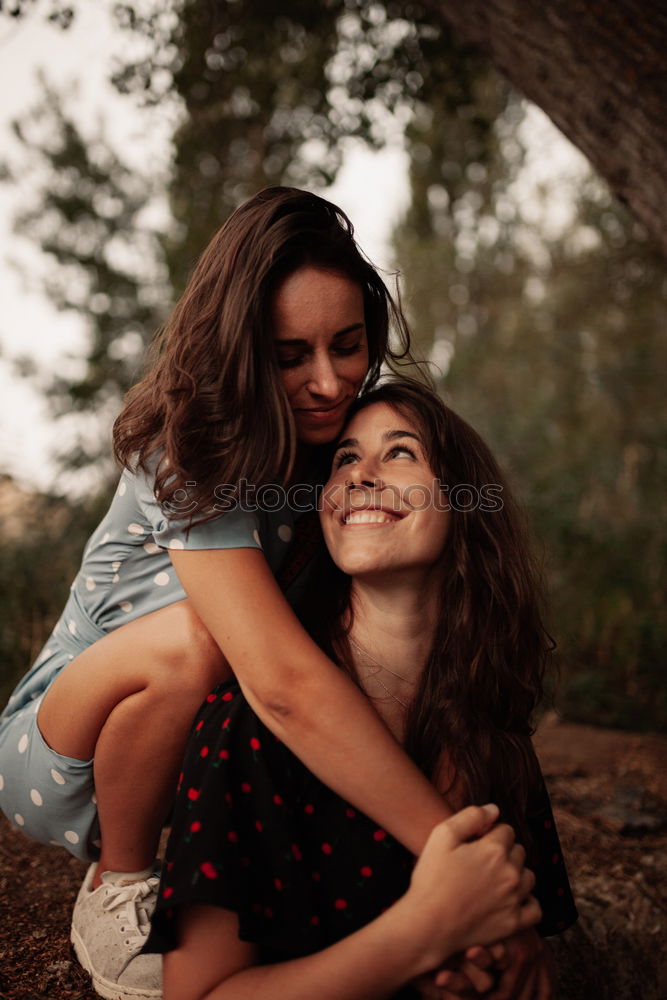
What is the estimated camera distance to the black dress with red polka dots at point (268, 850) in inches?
63.4

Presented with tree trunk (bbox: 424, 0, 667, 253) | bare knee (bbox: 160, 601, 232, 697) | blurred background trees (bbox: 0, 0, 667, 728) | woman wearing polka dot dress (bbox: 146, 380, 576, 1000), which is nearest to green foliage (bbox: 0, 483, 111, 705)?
blurred background trees (bbox: 0, 0, 667, 728)

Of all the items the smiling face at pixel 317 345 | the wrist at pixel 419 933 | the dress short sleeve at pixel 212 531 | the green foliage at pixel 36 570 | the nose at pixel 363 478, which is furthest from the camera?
the green foliage at pixel 36 570

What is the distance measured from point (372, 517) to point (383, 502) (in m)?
0.04

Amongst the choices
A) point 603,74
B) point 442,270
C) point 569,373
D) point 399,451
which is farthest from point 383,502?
point 442,270

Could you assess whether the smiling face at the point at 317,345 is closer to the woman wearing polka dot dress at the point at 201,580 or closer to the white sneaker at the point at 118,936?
the woman wearing polka dot dress at the point at 201,580

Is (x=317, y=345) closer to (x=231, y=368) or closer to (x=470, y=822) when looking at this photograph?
(x=231, y=368)

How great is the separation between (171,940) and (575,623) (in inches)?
143

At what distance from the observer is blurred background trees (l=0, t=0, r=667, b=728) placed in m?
4.39

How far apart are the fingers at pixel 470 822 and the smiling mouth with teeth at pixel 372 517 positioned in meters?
0.61

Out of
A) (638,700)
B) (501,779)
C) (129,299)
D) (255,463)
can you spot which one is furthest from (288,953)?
(129,299)

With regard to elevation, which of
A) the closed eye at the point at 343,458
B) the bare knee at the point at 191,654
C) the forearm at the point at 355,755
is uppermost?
the closed eye at the point at 343,458

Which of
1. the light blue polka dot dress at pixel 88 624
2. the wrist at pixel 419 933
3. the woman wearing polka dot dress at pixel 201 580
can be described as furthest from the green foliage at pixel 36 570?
the wrist at pixel 419 933

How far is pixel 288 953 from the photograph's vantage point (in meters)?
1.67

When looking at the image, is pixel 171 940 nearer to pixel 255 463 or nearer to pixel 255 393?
pixel 255 463
